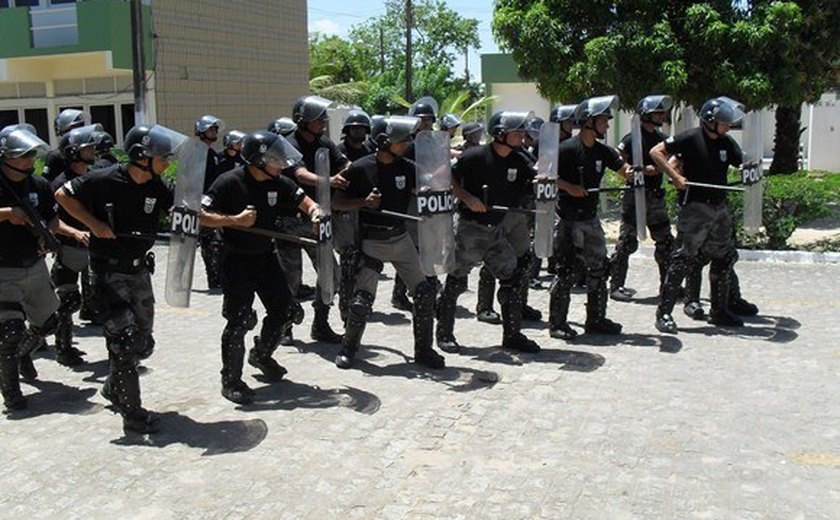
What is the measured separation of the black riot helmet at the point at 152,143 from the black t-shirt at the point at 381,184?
1.68m

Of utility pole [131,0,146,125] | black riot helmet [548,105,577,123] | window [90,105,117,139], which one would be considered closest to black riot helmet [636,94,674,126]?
black riot helmet [548,105,577,123]

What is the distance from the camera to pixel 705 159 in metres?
7.87

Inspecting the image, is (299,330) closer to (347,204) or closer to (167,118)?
→ (347,204)

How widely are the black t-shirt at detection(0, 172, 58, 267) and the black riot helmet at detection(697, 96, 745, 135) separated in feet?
17.9

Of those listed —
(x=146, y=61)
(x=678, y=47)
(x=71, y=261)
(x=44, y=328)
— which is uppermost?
(x=146, y=61)

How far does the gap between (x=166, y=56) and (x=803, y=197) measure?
49.4ft

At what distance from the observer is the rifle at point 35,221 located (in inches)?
232

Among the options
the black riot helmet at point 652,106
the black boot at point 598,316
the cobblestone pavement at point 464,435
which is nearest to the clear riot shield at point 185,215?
the cobblestone pavement at point 464,435

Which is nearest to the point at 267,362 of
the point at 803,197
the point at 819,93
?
the point at 803,197

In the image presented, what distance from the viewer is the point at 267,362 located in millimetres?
6586

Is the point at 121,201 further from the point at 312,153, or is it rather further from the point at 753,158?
the point at 753,158

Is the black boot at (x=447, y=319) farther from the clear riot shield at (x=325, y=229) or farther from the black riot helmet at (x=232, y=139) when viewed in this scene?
the black riot helmet at (x=232, y=139)

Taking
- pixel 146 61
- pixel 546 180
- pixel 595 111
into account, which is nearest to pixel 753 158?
pixel 595 111

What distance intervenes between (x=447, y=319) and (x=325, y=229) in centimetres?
178
